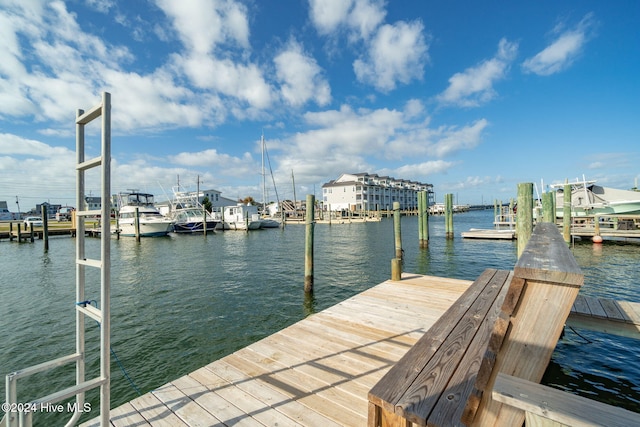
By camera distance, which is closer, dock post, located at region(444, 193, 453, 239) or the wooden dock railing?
the wooden dock railing

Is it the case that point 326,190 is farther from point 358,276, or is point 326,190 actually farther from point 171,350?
point 171,350

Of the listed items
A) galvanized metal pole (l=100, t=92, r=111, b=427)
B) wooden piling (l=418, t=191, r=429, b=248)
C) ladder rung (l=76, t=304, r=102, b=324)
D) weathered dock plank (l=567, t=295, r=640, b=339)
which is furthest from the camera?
wooden piling (l=418, t=191, r=429, b=248)

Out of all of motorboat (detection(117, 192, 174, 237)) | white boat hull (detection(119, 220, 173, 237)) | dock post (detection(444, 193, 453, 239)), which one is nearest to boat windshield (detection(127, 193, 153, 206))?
motorboat (detection(117, 192, 174, 237))

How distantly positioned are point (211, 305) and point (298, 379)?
638 cm

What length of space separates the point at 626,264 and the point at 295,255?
55.4 ft

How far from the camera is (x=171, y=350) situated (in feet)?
19.8

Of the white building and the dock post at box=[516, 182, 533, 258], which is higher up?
the white building

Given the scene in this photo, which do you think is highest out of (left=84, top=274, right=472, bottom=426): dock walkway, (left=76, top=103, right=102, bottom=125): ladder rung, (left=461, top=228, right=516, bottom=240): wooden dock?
(left=76, top=103, right=102, bottom=125): ladder rung

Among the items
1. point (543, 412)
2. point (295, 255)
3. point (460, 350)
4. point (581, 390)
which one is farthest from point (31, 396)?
point (295, 255)

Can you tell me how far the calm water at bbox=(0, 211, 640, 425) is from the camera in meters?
4.97

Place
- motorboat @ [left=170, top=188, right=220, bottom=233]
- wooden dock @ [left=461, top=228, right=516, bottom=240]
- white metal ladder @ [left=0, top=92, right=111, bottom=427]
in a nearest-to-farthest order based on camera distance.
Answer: white metal ladder @ [left=0, top=92, right=111, bottom=427] < wooden dock @ [left=461, top=228, right=516, bottom=240] < motorboat @ [left=170, top=188, right=220, bottom=233]

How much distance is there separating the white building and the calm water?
51.9m

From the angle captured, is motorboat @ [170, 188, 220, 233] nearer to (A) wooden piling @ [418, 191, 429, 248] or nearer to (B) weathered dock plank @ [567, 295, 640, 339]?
(A) wooden piling @ [418, 191, 429, 248]

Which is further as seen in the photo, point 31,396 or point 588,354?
point 588,354
